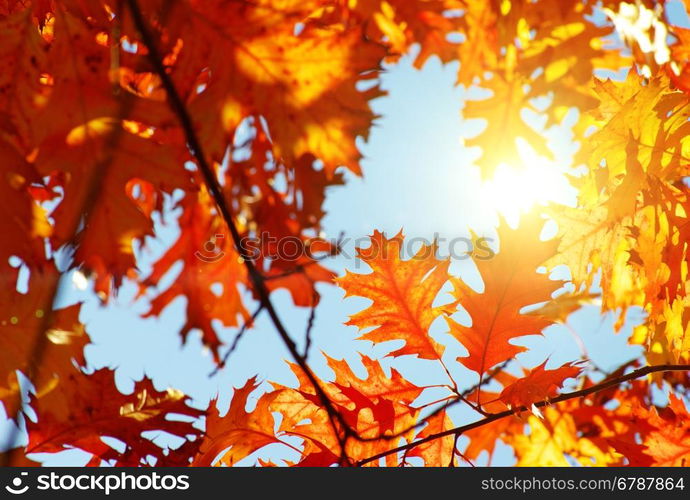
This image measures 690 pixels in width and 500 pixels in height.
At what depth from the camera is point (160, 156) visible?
3.89 ft

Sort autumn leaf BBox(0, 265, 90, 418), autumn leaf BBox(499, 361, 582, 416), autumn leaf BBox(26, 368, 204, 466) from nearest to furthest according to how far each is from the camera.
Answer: autumn leaf BBox(0, 265, 90, 418)
autumn leaf BBox(499, 361, 582, 416)
autumn leaf BBox(26, 368, 204, 466)

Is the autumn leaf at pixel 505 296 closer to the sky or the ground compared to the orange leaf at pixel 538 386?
closer to the sky

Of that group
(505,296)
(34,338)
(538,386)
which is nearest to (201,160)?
(34,338)

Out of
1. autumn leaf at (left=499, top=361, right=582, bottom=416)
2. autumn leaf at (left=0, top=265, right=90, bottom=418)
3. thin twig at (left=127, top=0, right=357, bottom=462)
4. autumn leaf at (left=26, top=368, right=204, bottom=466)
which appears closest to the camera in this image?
thin twig at (left=127, top=0, right=357, bottom=462)

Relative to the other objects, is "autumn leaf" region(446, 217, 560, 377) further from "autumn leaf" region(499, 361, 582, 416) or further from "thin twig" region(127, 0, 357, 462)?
"thin twig" region(127, 0, 357, 462)

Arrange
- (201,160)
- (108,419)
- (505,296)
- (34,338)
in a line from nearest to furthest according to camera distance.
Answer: (201,160) → (34,338) → (505,296) → (108,419)

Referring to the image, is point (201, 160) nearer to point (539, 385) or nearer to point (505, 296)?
point (505, 296)

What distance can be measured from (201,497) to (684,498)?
1.11 m

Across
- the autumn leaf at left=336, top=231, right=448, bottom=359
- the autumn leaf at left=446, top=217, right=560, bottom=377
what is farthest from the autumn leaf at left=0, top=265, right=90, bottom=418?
the autumn leaf at left=446, top=217, right=560, bottom=377

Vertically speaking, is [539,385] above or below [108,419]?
below

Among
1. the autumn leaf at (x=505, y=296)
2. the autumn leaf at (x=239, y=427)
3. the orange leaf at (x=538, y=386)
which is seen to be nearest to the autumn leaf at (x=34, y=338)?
the autumn leaf at (x=239, y=427)

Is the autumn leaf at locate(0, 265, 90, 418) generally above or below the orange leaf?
above

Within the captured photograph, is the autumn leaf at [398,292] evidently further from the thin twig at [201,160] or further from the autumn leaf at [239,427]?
the thin twig at [201,160]

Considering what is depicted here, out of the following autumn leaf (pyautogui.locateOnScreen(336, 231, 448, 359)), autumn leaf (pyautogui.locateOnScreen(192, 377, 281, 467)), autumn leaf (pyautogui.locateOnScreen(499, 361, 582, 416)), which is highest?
autumn leaf (pyautogui.locateOnScreen(336, 231, 448, 359))
